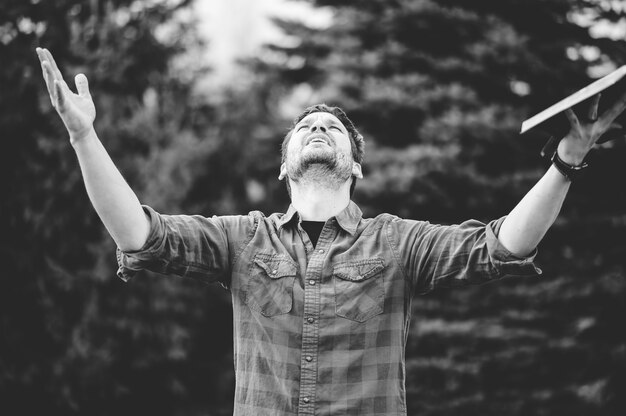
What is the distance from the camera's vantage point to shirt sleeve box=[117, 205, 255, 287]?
235 cm

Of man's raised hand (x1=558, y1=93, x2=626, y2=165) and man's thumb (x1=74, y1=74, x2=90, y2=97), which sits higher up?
man's thumb (x1=74, y1=74, x2=90, y2=97)

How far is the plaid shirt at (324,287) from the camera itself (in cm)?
236

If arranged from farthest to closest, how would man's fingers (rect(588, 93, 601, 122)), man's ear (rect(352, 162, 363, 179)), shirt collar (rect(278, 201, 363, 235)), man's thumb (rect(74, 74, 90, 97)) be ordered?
1. man's ear (rect(352, 162, 363, 179))
2. shirt collar (rect(278, 201, 363, 235))
3. man's thumb (rect(74, 74, 90, 97))
4. man's fingers (rect(588, 93, 601, 122))

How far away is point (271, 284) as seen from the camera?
252cm

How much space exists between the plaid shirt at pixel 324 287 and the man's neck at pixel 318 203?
11cm

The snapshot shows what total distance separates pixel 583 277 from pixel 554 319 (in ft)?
1.96

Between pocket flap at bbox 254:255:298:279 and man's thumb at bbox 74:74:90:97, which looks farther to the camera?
pocket flap at bbox 254:255:298:279

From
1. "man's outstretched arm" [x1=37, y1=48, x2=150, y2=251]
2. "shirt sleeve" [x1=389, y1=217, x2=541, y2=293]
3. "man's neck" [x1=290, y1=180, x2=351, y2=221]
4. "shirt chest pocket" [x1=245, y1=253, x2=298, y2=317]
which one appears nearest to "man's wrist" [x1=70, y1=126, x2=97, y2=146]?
"man's outstretched arm" [x1=37, y1=48, x2=150, y2=251]

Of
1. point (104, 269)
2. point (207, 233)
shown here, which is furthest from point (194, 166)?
point (207, 233)

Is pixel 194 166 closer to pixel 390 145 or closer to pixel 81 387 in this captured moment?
pixel 390 145

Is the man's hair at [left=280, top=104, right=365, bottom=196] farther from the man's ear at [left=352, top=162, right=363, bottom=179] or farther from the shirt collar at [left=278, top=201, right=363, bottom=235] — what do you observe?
the shirt collar at [left=278, top=201, right=363, bottom=235]

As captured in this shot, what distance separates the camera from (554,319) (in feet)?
23.9

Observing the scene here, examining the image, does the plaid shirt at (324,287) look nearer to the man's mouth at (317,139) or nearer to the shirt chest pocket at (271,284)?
the shirt chest pocket at (271,284)

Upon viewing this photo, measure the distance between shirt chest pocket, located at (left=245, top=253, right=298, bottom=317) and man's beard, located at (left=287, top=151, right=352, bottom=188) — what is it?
0.38 m
